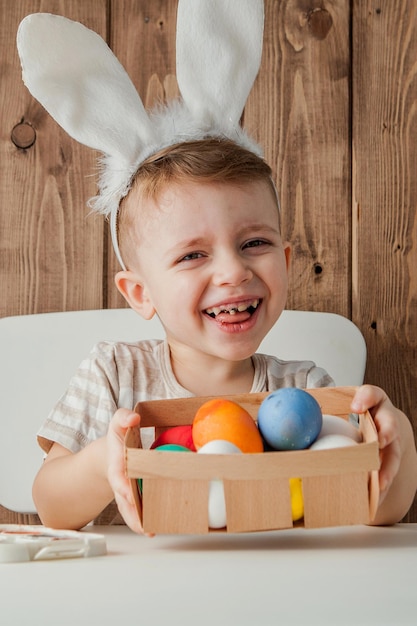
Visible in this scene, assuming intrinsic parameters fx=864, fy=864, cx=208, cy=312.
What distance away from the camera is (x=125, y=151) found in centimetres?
109

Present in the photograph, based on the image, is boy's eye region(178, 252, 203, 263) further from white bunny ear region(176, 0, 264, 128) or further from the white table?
the white table

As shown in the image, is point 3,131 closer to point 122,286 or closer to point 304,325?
point 122,286

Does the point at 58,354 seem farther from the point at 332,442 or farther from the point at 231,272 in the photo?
the point at 332,442

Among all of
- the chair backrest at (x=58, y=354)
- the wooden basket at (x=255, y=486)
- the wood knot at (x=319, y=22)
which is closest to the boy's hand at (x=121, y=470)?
the wooden basket at (x=255, y=486)

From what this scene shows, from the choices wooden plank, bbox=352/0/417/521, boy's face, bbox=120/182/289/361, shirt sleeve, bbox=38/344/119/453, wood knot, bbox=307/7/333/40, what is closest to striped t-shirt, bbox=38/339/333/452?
shirt sleeve, bbox=38/344/119/453

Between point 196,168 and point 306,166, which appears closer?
point 196,168

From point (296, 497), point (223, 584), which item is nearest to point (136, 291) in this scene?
point (296, 497)

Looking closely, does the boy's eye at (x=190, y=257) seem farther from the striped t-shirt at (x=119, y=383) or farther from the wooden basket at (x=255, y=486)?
the wooden basket at (x=255, y=486)

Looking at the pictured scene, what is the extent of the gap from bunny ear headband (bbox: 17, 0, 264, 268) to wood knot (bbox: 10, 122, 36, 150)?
0.38 metres

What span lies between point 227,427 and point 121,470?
0.10 m

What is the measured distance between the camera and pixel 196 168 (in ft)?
3.50

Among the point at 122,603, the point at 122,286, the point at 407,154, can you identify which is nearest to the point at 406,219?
the point at 407,154

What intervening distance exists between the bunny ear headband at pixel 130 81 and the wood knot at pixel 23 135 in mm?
384

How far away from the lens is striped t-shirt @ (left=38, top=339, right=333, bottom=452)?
1093 millimetres
